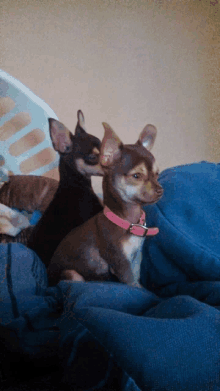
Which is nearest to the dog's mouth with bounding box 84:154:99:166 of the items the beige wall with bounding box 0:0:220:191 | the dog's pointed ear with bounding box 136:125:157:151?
the dog's pointed ear with bounding box 136:125:157:151

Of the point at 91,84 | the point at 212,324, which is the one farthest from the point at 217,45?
the point at 212,324

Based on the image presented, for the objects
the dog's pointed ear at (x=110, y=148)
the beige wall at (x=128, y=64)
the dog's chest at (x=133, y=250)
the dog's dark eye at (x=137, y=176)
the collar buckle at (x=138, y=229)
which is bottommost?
the dog's chest at (x=133, y=250)

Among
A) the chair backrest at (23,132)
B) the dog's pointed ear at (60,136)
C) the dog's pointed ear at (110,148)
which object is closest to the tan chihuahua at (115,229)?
the dog's pointed ear at (110,148)

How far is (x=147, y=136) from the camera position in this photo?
572 mm

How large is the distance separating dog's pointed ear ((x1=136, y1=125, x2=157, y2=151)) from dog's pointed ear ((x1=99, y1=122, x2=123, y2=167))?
0.28 feet

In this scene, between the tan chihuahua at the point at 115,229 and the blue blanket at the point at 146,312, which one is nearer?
the blue blanket at the point at 146,312

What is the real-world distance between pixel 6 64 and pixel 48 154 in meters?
0.31

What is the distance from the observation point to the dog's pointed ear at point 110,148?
0.48 m

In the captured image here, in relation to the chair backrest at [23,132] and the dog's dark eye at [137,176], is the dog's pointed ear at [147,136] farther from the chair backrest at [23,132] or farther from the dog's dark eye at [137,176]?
the chair backrest at [23,132]

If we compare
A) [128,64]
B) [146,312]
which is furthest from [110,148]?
[128,64]

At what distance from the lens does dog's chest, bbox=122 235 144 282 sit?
52 cm

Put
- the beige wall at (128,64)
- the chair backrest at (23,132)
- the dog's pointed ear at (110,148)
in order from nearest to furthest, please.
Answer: the dog's pointed ear at (110,148) < the chair backrest at (23,132) < the beige wall at (128,64)

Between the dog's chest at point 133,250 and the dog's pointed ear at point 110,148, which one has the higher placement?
the dog's pointed ear at point 110,148

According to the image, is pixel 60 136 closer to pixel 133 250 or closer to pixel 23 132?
pixel 23 132
